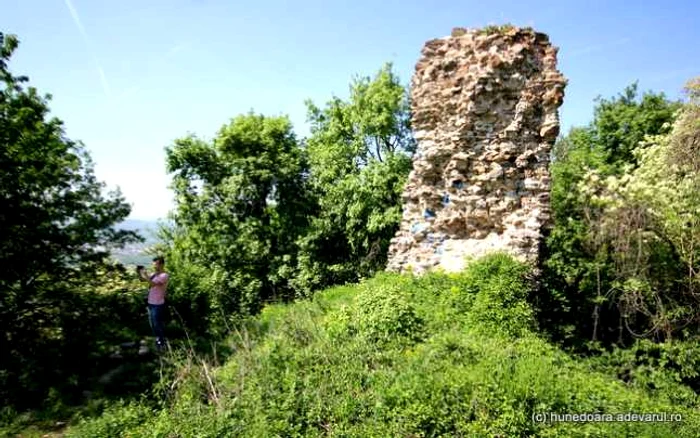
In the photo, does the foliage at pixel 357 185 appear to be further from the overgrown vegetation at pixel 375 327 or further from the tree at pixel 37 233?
the tree at pixel 37 233

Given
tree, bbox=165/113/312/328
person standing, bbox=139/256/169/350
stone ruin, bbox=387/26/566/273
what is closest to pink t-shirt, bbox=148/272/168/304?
person standing, bbox=139/256/169/350

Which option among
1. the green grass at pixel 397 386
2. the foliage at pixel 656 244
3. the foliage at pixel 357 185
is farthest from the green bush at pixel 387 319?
the foliage at pixel 357 185

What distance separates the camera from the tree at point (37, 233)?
688 cm

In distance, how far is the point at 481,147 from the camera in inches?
349

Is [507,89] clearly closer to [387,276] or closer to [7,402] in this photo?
[387,276]

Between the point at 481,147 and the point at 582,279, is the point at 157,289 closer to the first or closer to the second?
the point at 481,147

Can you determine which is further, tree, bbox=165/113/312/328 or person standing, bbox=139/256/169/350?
tree, bbox=165/113/312/328

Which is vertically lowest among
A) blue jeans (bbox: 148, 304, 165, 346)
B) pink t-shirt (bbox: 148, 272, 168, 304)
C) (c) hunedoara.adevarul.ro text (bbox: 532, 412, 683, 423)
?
(c) hunedoara.adevarul.ro text (bbox: 532, 412, 683, 423)

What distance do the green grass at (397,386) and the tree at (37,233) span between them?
327 cm

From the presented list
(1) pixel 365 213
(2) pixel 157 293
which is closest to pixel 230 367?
(2) pixel 157 293

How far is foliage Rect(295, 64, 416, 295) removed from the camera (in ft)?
44.9

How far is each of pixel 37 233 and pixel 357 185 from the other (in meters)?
8.98

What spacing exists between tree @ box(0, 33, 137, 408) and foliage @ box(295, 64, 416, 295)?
7.41 metres

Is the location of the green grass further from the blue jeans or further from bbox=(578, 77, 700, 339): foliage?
bbox=(578, 77, 700, 339): foliage
